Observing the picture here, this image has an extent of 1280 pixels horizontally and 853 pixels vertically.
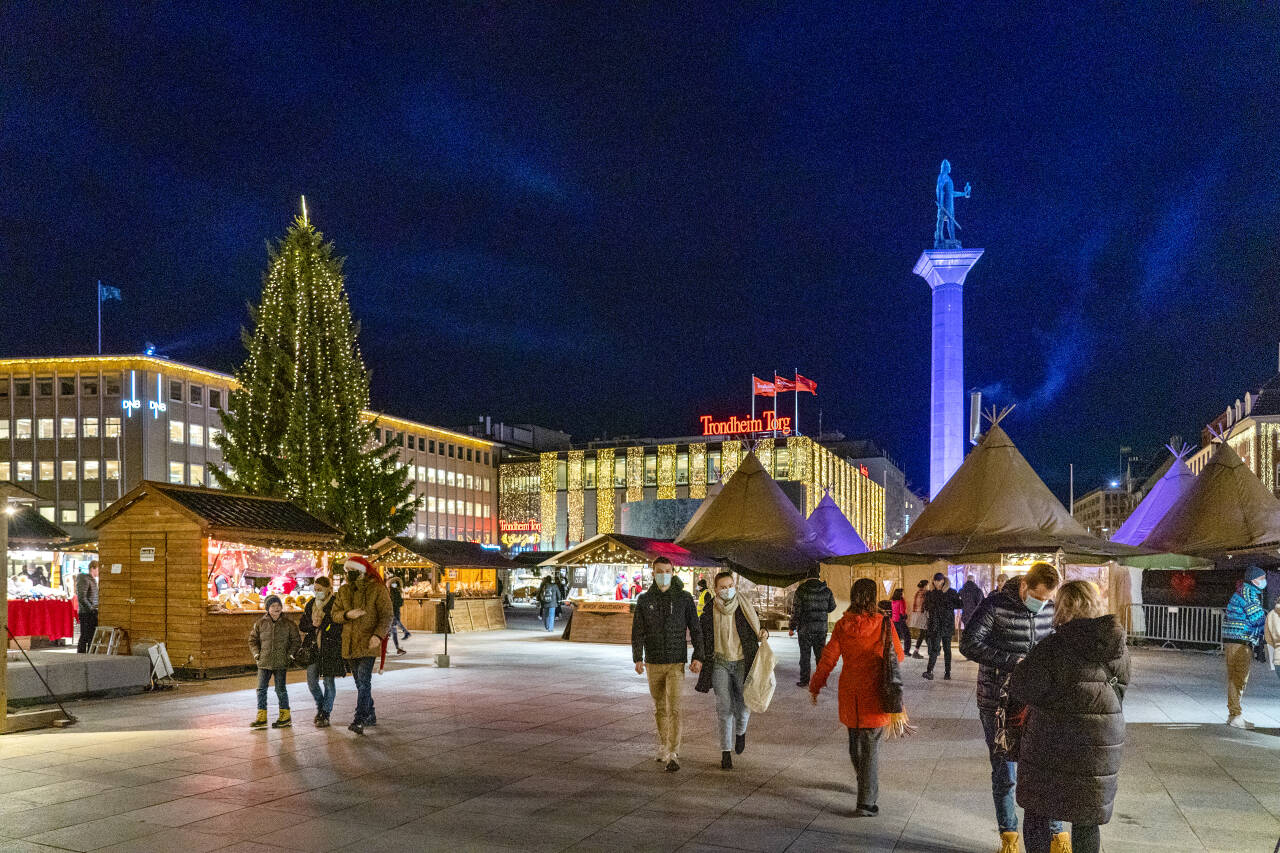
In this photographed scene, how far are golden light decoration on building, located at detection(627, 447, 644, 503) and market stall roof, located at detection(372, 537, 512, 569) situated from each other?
1661 inches

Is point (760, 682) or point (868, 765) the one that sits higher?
point (760, 682)

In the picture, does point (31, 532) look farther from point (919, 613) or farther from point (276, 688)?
point (919, 613)

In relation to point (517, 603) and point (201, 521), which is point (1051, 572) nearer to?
point (201, 521)

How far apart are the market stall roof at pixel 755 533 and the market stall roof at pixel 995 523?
1.78 metres

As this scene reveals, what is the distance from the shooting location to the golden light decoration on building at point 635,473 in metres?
72.2

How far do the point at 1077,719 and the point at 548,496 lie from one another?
239 ft

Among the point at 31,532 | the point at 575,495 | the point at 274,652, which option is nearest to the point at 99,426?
the point at 575,495

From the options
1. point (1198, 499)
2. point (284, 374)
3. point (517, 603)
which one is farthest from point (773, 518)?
point (517, 603)

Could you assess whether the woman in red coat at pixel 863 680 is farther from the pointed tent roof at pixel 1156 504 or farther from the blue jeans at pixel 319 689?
the pointed tent roof at pixel 1156 504

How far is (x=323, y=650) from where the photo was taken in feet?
33.5

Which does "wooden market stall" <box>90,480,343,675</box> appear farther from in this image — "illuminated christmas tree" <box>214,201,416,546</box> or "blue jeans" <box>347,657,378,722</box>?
"illuminated christmas tree" <box>214,201,416,546</box>

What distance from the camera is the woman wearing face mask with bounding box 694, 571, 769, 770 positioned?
8305 mm

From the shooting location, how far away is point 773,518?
2286 centimetres

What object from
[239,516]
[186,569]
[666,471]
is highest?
[666,471]
